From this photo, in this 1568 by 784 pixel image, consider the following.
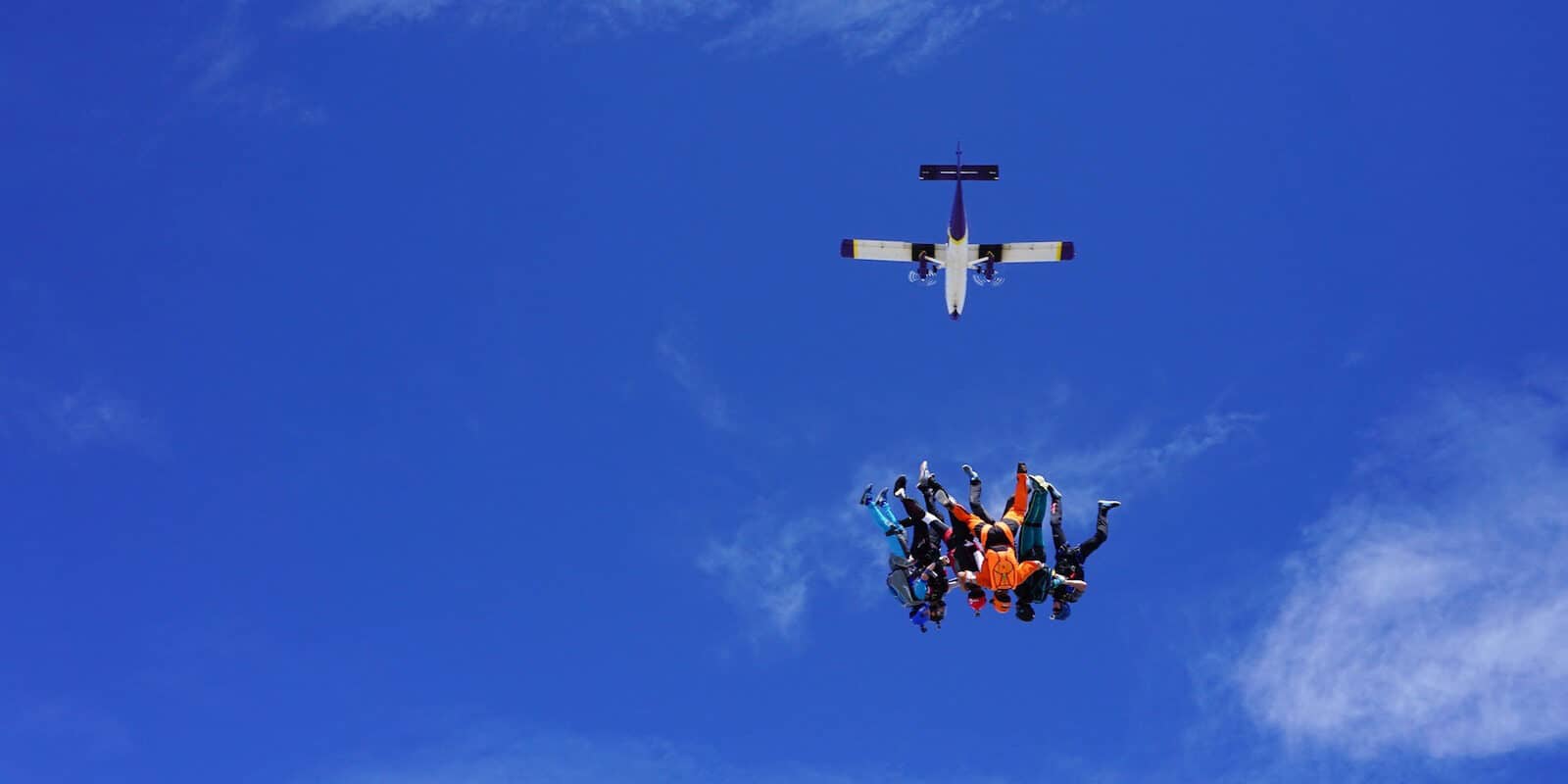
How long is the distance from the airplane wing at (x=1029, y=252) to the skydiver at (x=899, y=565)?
27.4m

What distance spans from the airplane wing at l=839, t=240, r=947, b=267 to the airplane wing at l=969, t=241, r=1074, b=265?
122 inches

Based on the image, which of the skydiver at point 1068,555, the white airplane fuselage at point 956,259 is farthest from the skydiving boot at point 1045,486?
the white airplane fuselage at point 956,259

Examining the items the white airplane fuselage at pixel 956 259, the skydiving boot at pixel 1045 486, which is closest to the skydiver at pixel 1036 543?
the skydiving boot at pixel 1045 486

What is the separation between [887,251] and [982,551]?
29190mm

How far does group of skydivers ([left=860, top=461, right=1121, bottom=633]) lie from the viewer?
36906mm

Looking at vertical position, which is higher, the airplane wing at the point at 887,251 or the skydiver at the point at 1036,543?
the airplane wing at the point at 887,251

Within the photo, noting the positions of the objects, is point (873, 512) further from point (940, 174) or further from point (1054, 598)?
point (940, 174)

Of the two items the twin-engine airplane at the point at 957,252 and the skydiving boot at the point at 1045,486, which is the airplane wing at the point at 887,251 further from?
the skydiving boot at the point at 1045,486

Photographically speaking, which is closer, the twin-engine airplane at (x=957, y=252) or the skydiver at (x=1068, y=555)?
the skydiver at (x=1068, y=555)

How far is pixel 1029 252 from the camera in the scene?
64.3 m

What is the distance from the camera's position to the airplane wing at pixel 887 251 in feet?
205

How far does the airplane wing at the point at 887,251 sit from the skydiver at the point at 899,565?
86.9ft

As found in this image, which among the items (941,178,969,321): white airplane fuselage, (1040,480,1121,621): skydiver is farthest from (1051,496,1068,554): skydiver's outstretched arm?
(941,178,969,321): white airplane fuselage

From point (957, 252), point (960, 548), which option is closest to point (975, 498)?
point (960, 548)
